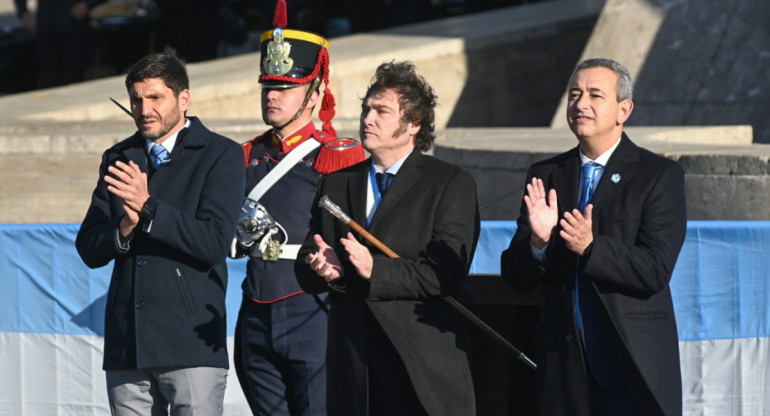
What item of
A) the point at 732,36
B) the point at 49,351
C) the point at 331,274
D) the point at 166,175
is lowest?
the point at 49,351

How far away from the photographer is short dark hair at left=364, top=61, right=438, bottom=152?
442cm

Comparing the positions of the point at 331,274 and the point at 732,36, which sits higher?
the point at 732,36

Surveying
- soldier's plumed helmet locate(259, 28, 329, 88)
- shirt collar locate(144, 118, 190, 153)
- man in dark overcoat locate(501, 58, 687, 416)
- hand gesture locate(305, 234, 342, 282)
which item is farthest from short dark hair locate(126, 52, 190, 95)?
man in dark overcoat locate(501, 58, 687, 416)

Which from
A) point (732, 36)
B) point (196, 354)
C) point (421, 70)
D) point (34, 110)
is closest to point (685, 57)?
point (732, 36)

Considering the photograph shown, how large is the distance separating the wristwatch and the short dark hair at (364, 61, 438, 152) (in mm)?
792

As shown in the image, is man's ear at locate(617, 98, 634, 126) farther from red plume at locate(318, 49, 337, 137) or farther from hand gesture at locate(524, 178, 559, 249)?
red plume at locate(318, 49, 337, 137)

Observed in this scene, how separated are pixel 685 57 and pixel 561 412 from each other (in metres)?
8.46

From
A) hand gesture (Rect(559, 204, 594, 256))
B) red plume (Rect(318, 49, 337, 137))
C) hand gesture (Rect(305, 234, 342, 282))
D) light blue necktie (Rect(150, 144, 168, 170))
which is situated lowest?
hand gesture (Rect(305, 234, 342, 282))

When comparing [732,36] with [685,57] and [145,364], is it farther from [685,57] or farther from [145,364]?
[145,364]

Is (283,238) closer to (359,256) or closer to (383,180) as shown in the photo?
(383,180)

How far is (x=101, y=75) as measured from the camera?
17375 millimetres

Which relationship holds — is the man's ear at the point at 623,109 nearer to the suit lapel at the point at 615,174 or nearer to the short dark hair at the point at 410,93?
the suit lapel at the point at 615,174

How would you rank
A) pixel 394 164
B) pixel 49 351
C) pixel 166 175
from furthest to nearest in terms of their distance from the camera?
pixel 49 351 < pixel 166 175 < pixel 394 164

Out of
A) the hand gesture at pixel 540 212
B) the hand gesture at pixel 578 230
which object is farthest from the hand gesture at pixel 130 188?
the hand gesture at pixel 578 230
